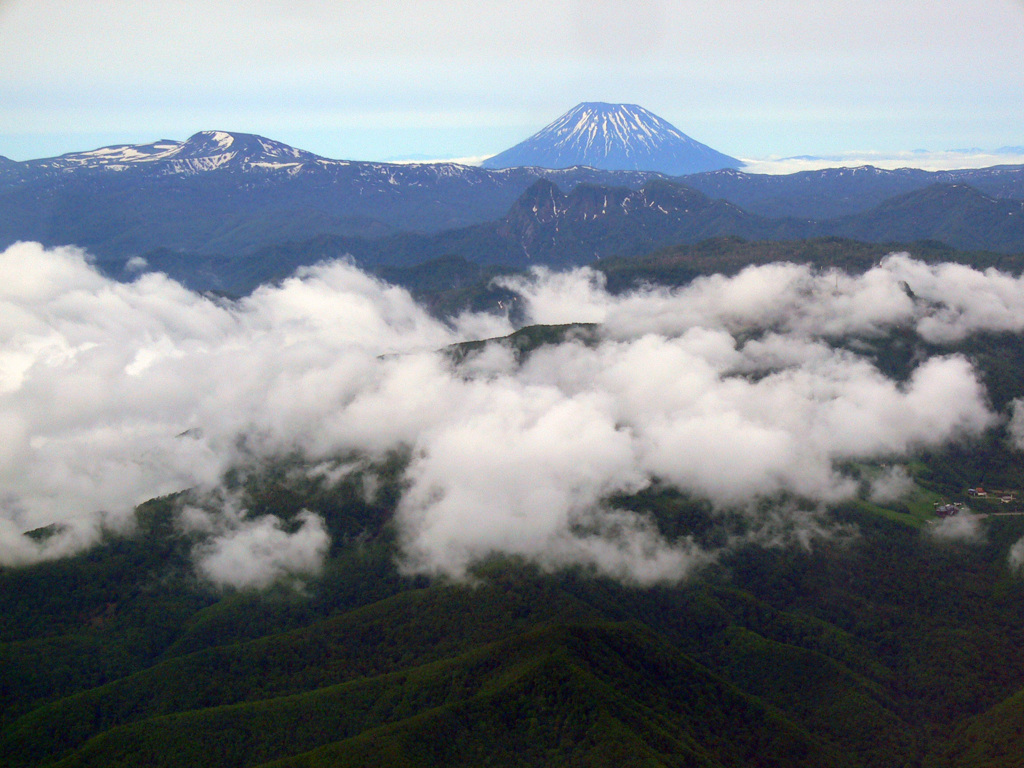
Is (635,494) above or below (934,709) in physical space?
above

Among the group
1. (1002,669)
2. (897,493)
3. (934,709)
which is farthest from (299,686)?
(897,493)

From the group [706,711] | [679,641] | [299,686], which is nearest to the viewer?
[706,711]

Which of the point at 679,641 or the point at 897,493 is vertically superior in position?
the point at 897,493

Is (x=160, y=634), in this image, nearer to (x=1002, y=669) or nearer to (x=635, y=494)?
(x=635, y=494)

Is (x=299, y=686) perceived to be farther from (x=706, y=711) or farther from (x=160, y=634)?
(x=706, y=711)

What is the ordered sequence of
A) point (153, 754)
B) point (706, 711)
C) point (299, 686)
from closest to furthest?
1. point (153, 754)
2. point (706, 711)
3. point (299, 686)

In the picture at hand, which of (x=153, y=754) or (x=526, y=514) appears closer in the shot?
(x=153, y=754)

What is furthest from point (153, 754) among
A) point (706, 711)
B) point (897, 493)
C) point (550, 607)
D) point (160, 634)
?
point (897, 493)

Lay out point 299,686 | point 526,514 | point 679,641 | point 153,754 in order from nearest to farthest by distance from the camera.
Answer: point 153,754
point 299,686
point 679,641
point 526,514

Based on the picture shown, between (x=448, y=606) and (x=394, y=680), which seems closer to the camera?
(x=394, y=680)
